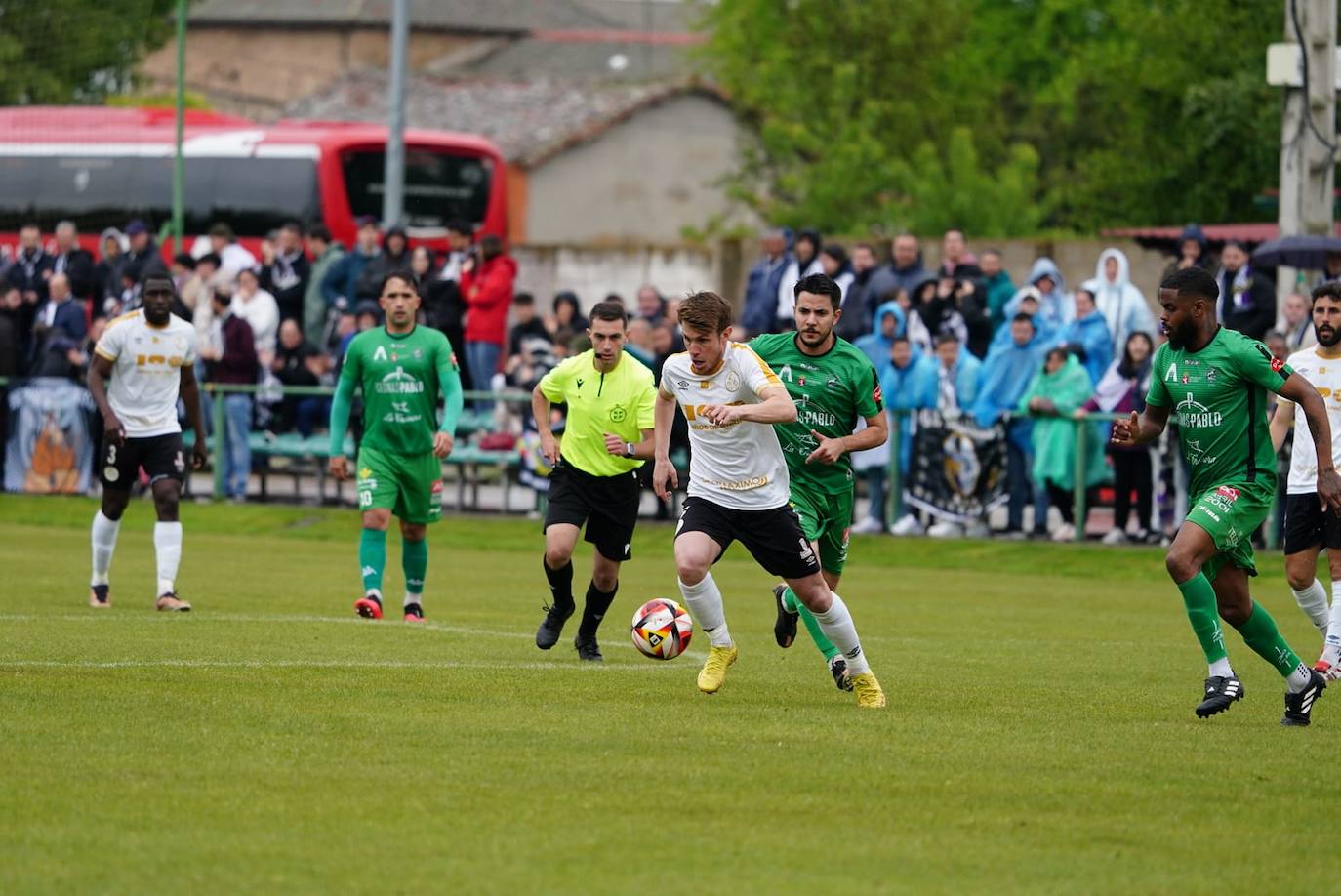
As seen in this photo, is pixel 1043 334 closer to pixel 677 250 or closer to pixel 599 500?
pixel 599 500

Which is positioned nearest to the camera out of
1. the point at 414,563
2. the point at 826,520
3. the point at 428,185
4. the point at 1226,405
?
the point at 1226,405

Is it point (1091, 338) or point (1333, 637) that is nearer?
point (1333, 637)

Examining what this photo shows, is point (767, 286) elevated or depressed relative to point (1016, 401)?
elevated

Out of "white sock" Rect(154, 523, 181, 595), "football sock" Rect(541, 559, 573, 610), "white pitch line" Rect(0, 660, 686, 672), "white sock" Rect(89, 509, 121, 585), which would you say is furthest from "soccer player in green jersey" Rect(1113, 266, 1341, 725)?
"white sock" Rect(89, 509, 121, 585)

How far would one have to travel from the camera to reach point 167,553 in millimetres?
16016

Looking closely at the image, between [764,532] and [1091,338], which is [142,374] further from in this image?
[1091,338]

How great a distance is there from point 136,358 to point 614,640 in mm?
4204

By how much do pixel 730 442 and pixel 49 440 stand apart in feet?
59.3

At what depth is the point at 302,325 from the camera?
2895 cm

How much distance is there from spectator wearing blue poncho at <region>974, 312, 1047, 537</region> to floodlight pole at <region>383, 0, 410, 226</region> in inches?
453

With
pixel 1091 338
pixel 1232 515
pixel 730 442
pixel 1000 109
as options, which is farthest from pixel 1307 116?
pixel 1000 109

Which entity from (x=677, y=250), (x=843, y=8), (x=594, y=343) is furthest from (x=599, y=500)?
(x=843, y=8)

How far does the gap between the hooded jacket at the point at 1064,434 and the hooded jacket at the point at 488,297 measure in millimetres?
7750

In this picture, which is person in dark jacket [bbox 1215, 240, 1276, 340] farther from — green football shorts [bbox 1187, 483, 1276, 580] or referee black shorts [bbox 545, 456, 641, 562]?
green football shorts [bbox 1187, 483, 1276, 580]
